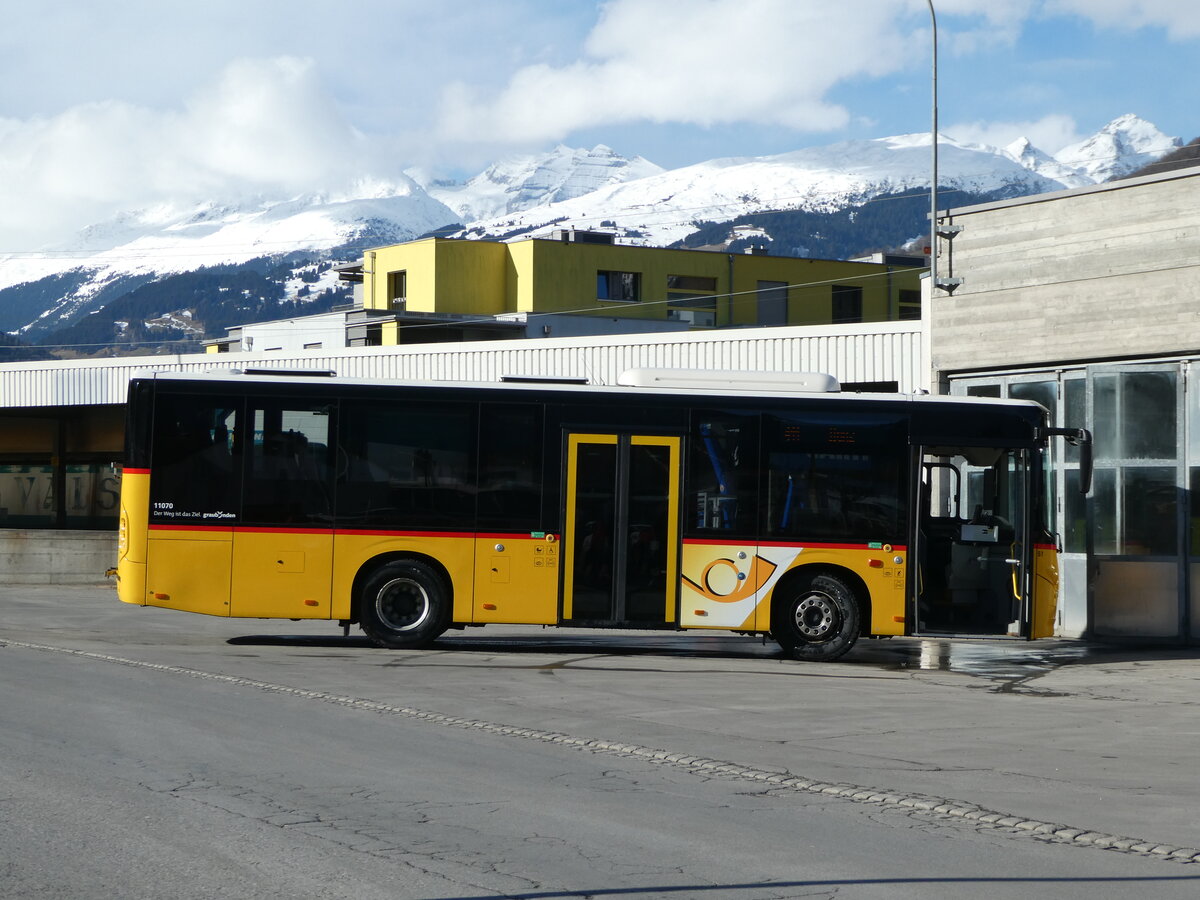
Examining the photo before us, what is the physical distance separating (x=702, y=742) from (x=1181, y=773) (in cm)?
313

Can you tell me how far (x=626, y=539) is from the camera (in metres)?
17.0

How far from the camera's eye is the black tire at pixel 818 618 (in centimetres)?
1700

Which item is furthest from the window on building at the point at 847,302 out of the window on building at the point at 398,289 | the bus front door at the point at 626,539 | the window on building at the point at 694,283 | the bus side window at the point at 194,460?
the bus side window at the point at 194,460

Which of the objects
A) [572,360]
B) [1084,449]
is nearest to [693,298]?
[572,360]

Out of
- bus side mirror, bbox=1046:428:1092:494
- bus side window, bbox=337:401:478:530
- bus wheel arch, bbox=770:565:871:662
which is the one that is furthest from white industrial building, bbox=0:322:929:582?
bus side mirror, bbox=1046:428:1092:494

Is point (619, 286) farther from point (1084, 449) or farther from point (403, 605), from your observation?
point (1084, 449)

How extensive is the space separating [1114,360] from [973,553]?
4.36 meters

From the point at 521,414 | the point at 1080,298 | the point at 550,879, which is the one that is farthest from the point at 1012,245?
the point at 550,879

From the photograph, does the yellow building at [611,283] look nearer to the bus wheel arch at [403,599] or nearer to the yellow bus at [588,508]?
the yellow bus at [588,508]

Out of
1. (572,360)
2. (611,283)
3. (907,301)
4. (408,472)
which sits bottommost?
(408,472)

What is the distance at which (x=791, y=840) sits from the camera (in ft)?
24.1

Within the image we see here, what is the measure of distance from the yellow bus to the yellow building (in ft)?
192

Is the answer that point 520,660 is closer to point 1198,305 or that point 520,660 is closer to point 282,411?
point 282,411

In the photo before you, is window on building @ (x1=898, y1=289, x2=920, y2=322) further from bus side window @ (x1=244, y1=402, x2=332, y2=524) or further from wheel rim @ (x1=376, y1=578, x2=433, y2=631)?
bus side window @ (x1=244, y1=402, x2=332, y2=524)
